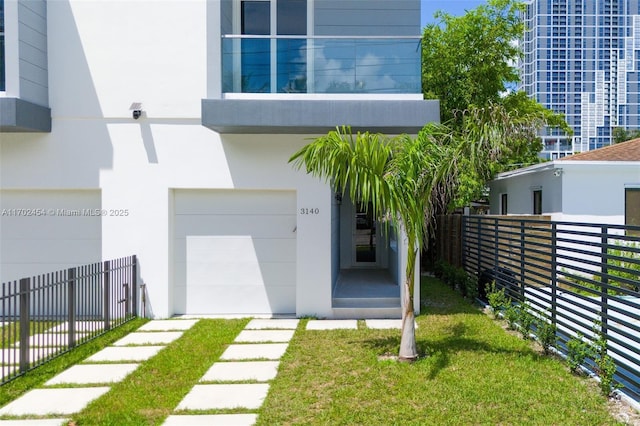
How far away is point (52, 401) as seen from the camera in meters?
5.64

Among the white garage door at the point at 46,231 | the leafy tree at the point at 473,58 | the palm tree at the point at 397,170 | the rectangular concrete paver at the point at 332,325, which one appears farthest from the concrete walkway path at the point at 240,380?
the leafy tree at the point at 473,58

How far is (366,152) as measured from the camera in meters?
6.62

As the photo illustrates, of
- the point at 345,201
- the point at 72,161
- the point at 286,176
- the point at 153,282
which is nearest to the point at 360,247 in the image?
the point at 345,201

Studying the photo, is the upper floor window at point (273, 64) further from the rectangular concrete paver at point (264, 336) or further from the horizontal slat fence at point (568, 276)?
the horizontal slat fence at point (568, 276)

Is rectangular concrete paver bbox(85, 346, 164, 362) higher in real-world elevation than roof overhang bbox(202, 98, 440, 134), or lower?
lower

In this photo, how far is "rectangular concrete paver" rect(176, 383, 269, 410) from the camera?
215 inches

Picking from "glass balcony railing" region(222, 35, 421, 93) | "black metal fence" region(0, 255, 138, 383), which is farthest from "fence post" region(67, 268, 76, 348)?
"glass balcony railing" region(222, 35, 421, 93)

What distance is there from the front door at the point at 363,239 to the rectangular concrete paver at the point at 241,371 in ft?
27.4

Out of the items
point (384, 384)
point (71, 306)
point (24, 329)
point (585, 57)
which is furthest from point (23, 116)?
point (585, 57)

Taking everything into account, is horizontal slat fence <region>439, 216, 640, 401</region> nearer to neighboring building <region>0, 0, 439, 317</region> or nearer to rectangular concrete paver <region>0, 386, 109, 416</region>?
neighboring building <region>0, 0, 439, 317</region>

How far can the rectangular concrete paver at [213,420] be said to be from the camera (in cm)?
498

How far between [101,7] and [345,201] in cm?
810

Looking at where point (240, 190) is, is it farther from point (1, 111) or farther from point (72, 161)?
point (1, 111)

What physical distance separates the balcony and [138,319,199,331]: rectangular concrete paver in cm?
343
